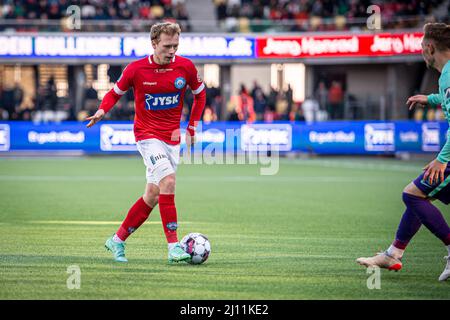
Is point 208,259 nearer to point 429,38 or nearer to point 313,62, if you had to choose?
point 429,38

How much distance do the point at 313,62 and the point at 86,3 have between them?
9937 mm

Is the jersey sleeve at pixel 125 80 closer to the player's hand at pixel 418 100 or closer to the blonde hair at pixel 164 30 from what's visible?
the blonde hair at pixel 164 30

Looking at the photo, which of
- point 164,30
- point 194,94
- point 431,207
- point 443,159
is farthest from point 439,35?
point 194,94

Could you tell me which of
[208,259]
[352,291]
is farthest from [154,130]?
[352,291]

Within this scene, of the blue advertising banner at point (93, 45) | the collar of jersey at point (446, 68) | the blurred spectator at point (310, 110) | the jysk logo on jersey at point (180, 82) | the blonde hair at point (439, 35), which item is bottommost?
the blurred spectator at point (310, 110)

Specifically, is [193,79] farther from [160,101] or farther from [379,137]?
[379,137]

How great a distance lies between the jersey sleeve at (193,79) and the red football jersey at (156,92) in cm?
1

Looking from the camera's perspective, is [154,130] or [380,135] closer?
[154,130]

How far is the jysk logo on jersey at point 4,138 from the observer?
30.8 meters

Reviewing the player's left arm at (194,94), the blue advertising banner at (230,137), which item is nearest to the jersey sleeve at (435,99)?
the player's left arm at (194,94)

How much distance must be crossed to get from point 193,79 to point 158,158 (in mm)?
974

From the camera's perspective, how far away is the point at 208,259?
8875 millimetres

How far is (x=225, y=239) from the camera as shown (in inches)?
420

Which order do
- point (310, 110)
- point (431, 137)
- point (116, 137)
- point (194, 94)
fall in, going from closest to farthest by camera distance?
point (194, 94), point (431, 137), point (116, 137), point (310, 110)
